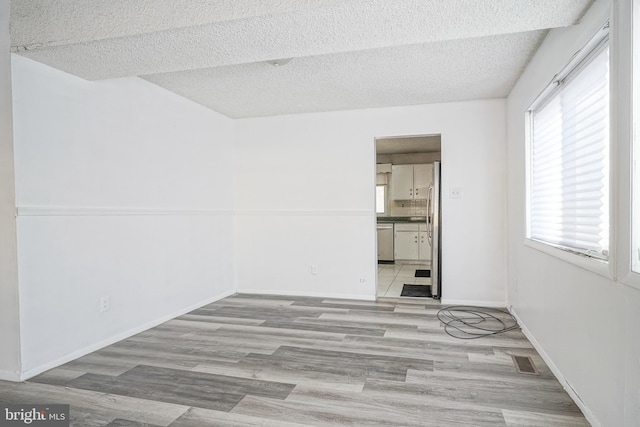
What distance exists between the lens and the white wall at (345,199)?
4258 millimetres

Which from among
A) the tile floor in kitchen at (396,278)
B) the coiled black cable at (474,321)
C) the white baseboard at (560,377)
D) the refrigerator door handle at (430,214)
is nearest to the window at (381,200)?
the tile floor in kitchen at (396,278)

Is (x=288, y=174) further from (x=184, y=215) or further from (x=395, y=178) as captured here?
(x=395, y=178)

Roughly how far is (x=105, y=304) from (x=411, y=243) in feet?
18.6

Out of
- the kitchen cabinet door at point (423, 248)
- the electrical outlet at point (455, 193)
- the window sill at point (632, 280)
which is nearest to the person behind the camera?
the window sill at point (632, 280)

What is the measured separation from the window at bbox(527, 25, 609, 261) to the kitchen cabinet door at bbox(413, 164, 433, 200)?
449cm

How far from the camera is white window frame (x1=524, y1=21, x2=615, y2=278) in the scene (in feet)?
5.37

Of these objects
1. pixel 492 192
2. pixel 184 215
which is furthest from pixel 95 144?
pixel 492 192

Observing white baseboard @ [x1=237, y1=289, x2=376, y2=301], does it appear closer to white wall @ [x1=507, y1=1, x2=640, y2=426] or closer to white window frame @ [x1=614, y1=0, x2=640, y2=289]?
white wall @ [x1=507, y1=1, x2=640, y2=426]

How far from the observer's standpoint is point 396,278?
600 cm

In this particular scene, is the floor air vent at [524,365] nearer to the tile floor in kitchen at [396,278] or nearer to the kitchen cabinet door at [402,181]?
the tile floor in kitchen at [396,278]

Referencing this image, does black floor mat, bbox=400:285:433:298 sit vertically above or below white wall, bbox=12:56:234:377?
below

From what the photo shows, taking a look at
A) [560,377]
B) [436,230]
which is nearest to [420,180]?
[436,230]

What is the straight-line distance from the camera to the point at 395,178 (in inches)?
309

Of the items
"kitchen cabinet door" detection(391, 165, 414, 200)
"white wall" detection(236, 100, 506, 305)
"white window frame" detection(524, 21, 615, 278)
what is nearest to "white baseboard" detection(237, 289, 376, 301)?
"white wall" detection(236, 100, 506, 305)
